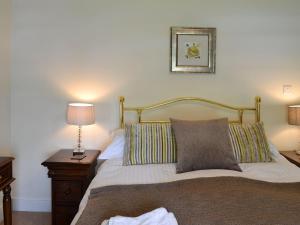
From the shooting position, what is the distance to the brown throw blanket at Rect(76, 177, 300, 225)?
131 cm

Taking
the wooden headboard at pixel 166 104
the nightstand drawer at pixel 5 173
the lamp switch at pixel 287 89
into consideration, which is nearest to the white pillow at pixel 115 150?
the wooden headboard at pixel 166 104

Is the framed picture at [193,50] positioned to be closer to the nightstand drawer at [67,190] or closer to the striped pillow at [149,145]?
the striped pillow at [149,145]

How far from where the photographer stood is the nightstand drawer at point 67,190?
2475 millimetres

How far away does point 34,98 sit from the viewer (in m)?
2.93

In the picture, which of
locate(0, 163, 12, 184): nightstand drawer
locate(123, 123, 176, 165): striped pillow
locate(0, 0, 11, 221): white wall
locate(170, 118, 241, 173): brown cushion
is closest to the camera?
locate(0, 163, 12, 184): nightstand drawer

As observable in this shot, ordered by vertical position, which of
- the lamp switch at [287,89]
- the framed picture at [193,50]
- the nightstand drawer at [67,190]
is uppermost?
the framed picture at [193,50]

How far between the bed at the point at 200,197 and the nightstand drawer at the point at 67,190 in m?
0.39

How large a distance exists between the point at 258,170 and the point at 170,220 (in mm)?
1304

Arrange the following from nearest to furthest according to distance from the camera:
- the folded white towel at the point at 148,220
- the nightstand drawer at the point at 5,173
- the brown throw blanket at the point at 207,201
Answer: the folded white towel at the point at 148,220
the brown throw blanket at the point at 207,201
the nightstand drawer at the point at 5,173

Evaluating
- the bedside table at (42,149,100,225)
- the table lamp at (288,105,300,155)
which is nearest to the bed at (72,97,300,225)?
the bedside table at (42,149,100,225)

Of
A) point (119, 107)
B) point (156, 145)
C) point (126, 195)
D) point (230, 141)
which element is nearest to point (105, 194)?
point (126, 195)

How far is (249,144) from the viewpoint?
247 cm

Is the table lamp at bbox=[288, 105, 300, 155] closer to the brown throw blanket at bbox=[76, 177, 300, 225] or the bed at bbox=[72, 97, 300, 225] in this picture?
the bed at bbox=[72, 97, 300, 225]

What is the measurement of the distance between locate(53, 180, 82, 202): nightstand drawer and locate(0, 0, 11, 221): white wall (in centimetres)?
71
